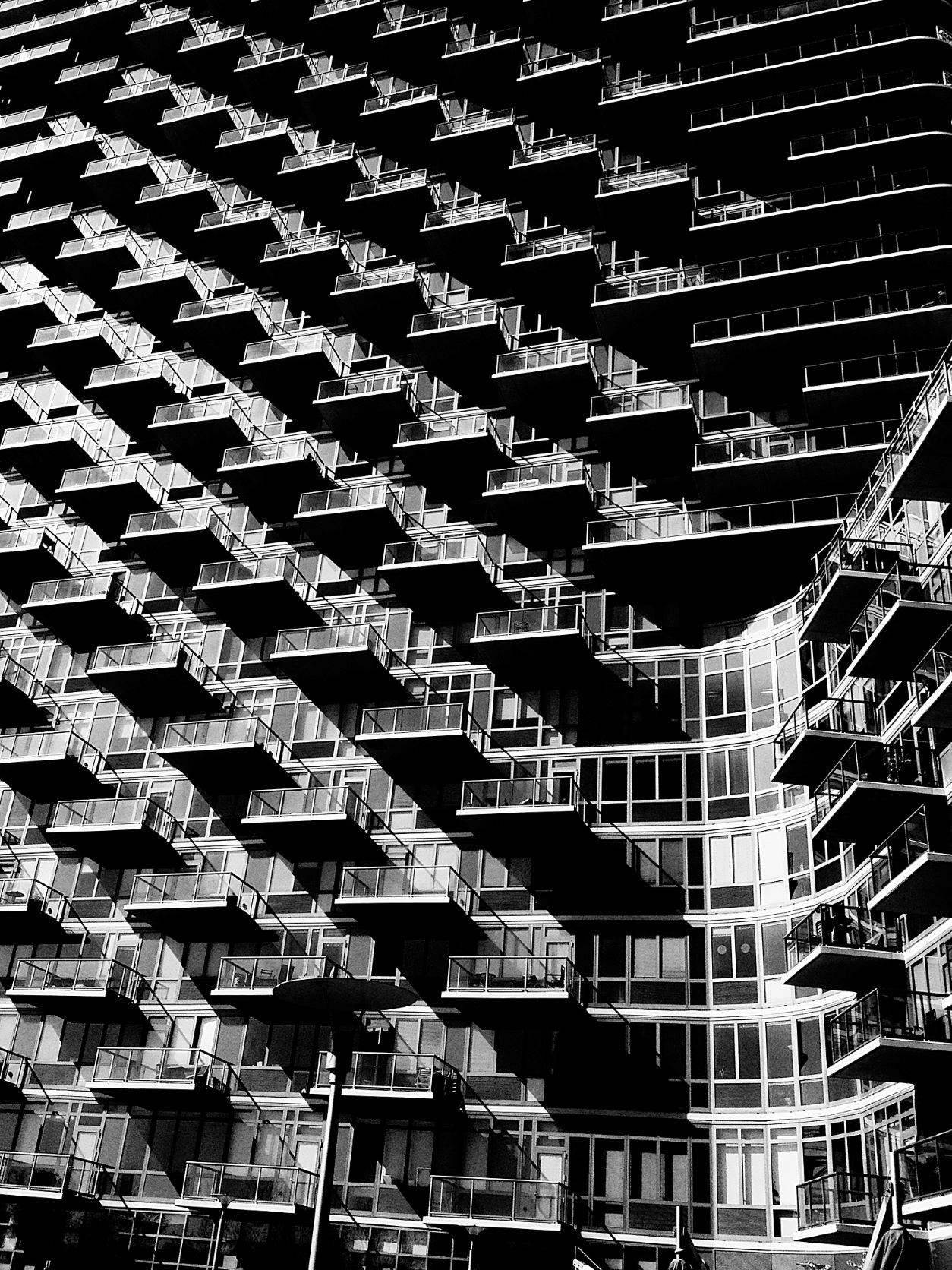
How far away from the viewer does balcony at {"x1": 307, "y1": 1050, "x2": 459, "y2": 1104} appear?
2780 cm

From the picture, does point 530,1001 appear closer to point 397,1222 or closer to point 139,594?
point 397,1222

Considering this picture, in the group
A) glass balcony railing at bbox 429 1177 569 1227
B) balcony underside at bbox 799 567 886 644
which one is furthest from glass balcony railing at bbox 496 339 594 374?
glass balcony railing at bbox 429 1177 569 1227

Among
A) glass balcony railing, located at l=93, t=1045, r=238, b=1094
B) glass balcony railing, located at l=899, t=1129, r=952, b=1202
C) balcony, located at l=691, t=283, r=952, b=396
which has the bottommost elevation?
glass balcony railing, located at l=899, t=1129, r=952, b=1202

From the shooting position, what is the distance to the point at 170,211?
4662 cm

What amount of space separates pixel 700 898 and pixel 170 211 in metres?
33.5

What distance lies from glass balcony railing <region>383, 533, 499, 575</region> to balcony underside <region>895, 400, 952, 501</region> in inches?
527

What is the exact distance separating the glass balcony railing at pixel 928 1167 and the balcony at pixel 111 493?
30.2 meters

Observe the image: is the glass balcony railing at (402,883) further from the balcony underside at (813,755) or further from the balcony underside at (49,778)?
the balcony underside at (49,778)

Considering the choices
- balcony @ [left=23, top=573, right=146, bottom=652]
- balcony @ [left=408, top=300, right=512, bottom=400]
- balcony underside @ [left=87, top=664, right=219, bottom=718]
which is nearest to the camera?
balcony underside @ [left=87, top=664, right=219, bottom=718]

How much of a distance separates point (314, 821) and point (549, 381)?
15035 millimetres

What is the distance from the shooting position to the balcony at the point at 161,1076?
2998 centimetres

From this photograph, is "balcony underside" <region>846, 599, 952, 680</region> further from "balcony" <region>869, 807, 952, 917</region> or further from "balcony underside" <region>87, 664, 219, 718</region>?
"balcony underside" <region>87, 664, 219, 718</region>

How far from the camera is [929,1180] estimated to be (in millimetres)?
21688

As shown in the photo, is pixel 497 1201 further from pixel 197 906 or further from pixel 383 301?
pixel 383 301
